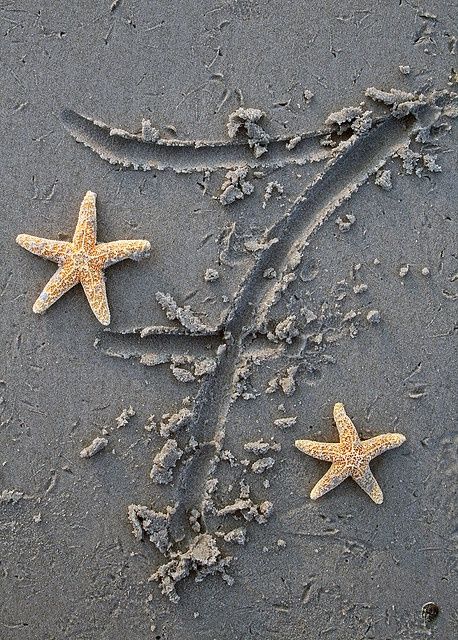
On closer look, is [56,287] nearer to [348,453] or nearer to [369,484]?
[348,453]

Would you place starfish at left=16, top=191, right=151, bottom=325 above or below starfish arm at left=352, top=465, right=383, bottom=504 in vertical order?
above

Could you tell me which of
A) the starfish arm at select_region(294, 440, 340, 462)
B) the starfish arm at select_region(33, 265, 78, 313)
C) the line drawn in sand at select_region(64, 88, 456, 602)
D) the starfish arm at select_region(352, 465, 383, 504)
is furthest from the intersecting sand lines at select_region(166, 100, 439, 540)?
the starfish arm at select_region(33, 265, 78, 313)

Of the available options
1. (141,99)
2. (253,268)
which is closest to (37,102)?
(141,99)

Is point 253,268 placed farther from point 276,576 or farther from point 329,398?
point 276,576

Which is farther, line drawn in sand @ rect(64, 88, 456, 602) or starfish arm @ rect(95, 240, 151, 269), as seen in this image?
line drawn in sand @ rect(64, 88, 456, 602)

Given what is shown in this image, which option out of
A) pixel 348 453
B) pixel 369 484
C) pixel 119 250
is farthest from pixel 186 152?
pixel 369 484

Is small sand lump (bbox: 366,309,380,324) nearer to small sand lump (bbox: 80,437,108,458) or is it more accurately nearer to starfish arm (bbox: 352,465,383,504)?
starfish arm (bbox: 352,465,383,504)
